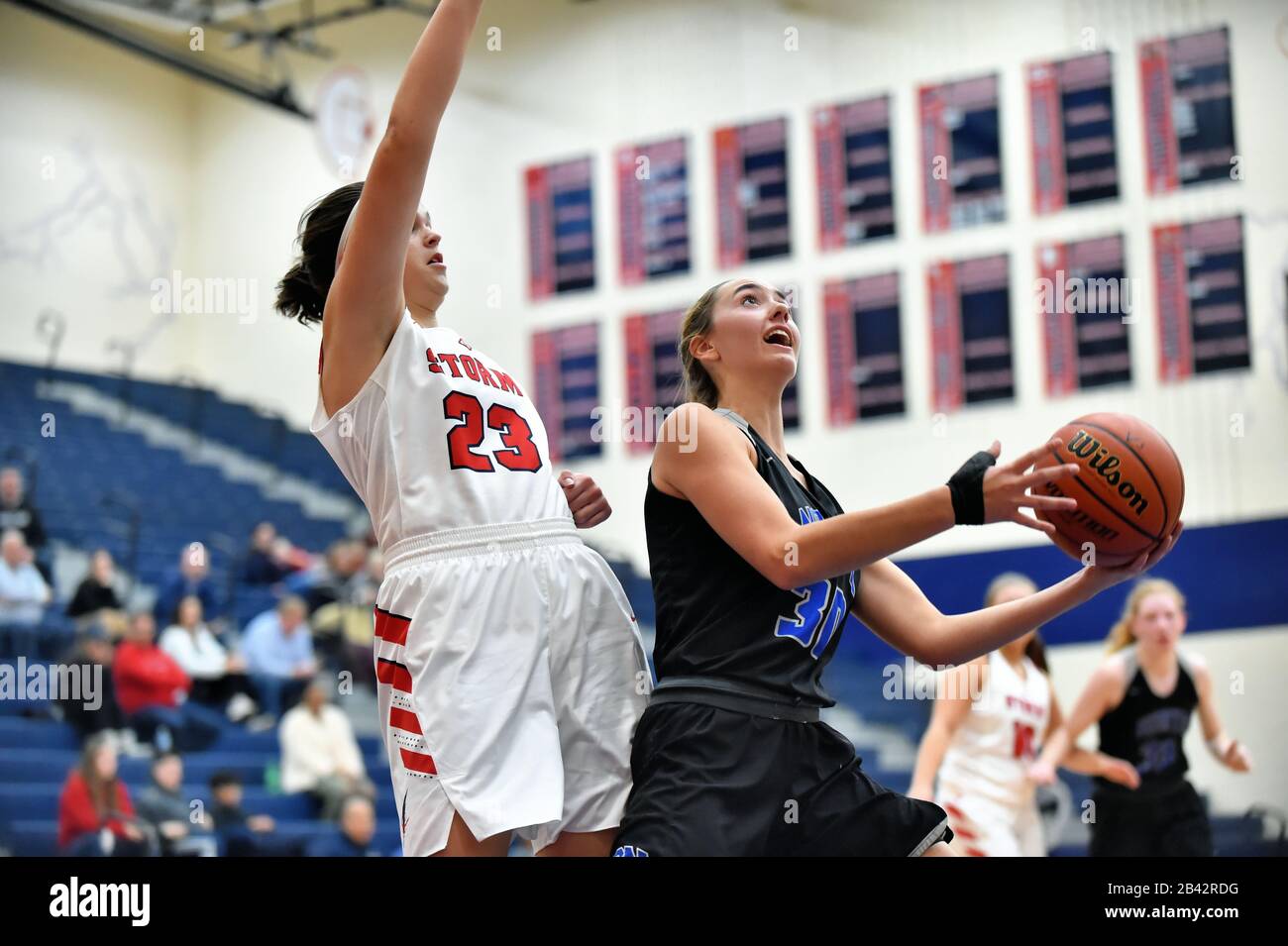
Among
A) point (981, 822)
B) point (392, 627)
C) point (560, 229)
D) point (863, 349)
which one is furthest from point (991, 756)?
point (560, 229)

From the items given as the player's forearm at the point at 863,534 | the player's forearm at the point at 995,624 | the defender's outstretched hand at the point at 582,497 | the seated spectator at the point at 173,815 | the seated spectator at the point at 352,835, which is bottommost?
the seated spectator at the point at 352,835

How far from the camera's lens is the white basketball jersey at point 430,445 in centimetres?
287

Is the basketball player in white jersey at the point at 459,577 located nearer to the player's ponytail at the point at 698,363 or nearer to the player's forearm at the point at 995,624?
the player's ponytail at the point at 698,363

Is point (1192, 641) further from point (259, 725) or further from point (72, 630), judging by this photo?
point (72, 630)

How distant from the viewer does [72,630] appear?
10.4 metres

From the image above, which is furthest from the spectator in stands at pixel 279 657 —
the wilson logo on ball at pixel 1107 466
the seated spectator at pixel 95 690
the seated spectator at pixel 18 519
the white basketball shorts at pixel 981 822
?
the wilson logo on ball at pixel 1107 466

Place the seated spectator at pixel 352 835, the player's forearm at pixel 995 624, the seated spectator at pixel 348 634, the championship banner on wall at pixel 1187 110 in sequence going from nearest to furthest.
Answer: the player's forearm at pixel 995 624 < the seated spectator at pixel 352 835 < the seated spectator at pixel 348 634 < the championship banner on wall at pixel 1187 110

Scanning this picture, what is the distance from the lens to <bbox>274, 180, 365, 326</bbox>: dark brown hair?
309cm

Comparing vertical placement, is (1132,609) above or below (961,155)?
below

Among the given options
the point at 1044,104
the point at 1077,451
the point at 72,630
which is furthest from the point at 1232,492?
the point at 1077,451

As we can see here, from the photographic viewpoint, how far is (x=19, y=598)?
1048cm

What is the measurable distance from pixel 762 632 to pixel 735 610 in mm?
66

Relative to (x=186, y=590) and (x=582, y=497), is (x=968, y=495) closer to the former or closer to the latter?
(x=582, y=497)

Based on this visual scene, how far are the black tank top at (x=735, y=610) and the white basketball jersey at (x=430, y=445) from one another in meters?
0.27
